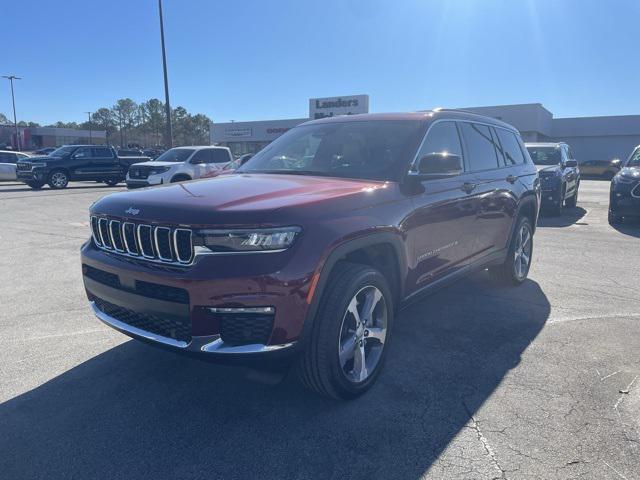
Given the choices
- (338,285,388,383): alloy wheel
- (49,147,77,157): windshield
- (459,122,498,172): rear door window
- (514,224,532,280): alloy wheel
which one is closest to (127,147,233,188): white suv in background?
(49,147,77,157): windshield

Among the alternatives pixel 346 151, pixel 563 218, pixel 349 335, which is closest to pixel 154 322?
pixel 349 335

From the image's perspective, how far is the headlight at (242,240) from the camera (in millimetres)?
2568

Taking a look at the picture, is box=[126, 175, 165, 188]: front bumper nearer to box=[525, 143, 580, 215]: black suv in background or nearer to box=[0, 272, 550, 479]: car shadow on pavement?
box=[525, 143, 580, 215]: black suv in background

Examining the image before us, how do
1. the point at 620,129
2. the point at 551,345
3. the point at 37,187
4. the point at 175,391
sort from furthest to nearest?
1. the point at 620,129
2. the point at 37,187
3. the point at 551,345
4. the point at 175,391

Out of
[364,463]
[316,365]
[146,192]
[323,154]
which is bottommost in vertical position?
[364,463]

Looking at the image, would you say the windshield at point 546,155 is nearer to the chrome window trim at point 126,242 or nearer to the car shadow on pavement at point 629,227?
the car shadow on pavement at point 629,227

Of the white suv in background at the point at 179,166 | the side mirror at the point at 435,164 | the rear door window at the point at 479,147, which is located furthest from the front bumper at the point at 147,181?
the side mirror at the point at 435,164

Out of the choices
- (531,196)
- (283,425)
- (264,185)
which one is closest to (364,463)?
(283,425)

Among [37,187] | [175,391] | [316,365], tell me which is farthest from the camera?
[37,187]

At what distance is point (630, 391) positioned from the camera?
3264 millimetres

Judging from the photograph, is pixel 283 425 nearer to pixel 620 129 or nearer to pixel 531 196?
pixel 531 196

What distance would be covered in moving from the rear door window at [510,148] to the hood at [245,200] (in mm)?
2598

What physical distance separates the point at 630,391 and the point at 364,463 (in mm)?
1991

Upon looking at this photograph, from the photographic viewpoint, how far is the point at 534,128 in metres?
40.6
